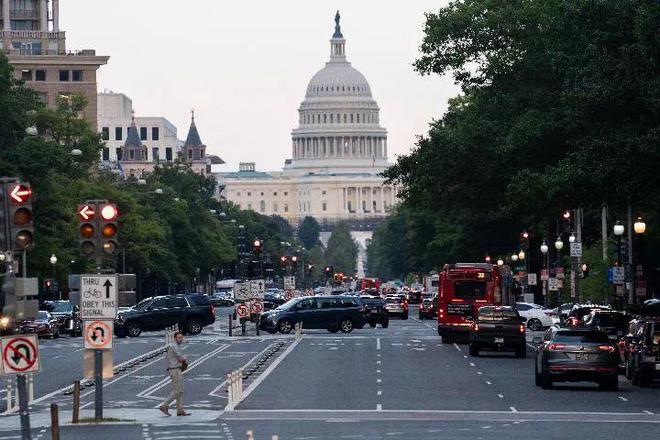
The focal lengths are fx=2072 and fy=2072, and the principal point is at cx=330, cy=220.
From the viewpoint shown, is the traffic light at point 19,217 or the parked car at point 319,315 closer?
the traffic light at point 19,217

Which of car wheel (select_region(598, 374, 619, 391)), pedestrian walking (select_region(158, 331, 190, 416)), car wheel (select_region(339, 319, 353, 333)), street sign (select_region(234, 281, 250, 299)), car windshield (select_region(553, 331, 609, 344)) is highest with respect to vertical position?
street sign (select_region(234, 281, 250, 299))

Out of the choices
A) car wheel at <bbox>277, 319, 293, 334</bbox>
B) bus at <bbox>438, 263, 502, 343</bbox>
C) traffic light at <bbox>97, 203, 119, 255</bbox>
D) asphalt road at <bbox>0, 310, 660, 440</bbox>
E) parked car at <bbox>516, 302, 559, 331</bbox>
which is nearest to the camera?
asphalt road at <bbox>0, 310, 660, 440</bbox>

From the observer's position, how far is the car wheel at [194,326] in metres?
89.1

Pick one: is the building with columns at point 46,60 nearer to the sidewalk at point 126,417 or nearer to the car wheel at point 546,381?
the car wheel at point 546,381

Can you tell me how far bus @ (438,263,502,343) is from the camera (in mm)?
77062

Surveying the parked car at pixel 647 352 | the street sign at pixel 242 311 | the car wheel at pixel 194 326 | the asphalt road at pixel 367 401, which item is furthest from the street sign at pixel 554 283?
the parked car at pixel 647 352

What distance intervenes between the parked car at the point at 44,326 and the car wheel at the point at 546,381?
3602 centimetres

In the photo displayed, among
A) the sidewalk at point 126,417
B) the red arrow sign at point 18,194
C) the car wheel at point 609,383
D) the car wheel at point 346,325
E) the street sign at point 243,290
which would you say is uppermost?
the red arrow sign at point 18,194

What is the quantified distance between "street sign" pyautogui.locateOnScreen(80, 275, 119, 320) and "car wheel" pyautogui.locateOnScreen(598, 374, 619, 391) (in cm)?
1482

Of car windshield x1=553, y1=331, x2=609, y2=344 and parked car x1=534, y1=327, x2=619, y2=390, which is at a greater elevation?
car windshield x1=553, y1=331, x2=609, y2=344

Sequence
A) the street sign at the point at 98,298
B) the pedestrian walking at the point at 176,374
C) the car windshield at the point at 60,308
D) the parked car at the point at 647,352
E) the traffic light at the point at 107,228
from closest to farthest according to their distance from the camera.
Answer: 1. the traffic light at the point at 107,228
2. the street sign at the point at 98,298
3. the pedestrian walking at the point at 176,374
4. the parked car at the point at 647,352
5. the car windshield at the point at 60,308

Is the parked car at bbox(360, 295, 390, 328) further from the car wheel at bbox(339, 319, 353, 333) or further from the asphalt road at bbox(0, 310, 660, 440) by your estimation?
the asphalt road at bbox(0, 310, 660, 440)

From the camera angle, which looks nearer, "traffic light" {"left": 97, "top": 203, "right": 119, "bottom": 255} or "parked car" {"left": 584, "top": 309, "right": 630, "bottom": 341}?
"traffic light" {"left": 97, "top": 203, "right": 119, "bottom": 255}

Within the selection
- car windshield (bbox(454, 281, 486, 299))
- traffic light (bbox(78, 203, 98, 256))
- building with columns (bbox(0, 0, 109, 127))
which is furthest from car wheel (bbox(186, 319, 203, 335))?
building with columns (bbox(0, 0, 109, 127))
